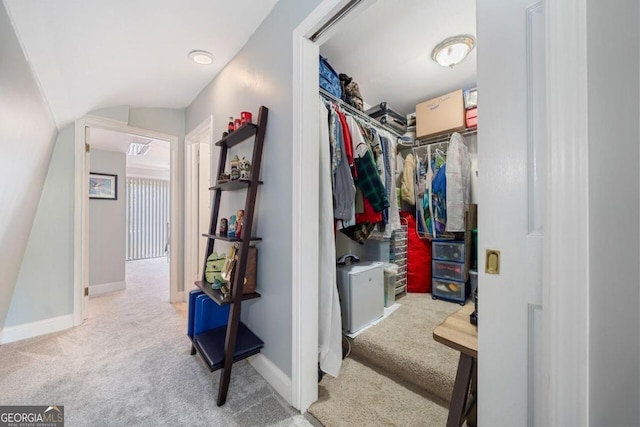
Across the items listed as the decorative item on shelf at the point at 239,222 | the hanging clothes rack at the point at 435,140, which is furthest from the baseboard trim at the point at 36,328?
the hanging clothes rack at the point at 435,140

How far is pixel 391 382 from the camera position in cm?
150

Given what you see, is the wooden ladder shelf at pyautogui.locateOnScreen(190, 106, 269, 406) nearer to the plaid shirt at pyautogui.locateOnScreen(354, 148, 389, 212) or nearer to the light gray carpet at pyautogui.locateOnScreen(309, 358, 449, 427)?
the light gray carpet at pyautogui.locateOnScreen(309, 358, 449, 427)

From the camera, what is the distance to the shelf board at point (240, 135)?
4.82 feet

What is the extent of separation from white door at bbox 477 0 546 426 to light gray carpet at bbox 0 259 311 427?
1004mm

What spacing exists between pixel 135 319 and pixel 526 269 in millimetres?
3103

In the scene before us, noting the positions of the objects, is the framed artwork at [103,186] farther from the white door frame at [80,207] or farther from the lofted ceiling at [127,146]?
the white door frame at [80,207]

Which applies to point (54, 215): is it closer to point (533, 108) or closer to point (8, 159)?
point (8, 159)

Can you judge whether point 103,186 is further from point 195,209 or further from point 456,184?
point 456,184

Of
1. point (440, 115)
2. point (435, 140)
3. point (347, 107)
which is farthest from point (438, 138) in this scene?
point (347, 107)

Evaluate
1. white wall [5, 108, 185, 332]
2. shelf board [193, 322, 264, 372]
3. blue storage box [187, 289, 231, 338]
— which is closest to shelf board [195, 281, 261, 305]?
blue storage box [187, 289, 231, 338]

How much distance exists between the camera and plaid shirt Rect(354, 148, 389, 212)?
1746 millimetres

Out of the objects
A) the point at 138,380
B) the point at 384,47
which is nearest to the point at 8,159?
the point at 138,380

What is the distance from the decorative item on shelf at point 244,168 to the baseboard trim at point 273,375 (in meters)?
1.16

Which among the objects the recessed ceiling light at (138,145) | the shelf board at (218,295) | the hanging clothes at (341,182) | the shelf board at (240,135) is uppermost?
the recessed ceiling light at (138,145)
